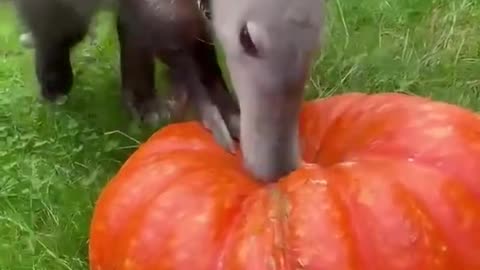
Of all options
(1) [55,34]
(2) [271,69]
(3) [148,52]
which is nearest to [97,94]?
(1) [55,34]

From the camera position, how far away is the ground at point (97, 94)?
2014mm

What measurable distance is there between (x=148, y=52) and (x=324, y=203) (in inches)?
31.2

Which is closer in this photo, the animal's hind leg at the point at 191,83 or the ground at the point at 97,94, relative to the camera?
the animal's hind leg at the point at 191,83

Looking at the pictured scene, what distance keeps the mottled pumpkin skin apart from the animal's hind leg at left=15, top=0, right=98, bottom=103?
686 mm

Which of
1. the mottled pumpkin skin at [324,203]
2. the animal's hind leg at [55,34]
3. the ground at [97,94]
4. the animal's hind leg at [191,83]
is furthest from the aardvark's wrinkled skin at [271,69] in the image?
the animal's hind leg at [55,34]

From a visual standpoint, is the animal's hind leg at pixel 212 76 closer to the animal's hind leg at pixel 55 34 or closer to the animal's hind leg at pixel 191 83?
the animal's hind leg at pixel 191 83

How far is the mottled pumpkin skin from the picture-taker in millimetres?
1389

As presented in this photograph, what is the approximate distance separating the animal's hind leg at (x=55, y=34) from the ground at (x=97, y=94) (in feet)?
0.17

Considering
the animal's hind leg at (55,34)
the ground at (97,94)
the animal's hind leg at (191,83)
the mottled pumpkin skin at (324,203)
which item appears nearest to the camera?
the mottled pumpkin skin at (324,203)

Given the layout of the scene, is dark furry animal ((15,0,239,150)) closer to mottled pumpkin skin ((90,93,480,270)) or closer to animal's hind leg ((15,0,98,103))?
animal's hind leg ((15,0,98,103))

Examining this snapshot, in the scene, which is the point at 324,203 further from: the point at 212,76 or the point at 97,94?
the point at 97,94

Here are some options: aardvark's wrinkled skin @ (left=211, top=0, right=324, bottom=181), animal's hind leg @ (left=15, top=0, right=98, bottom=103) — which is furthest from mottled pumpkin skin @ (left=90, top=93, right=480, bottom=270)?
animal's hind leg @ (left=15, top=0, right=98, bottom=103)

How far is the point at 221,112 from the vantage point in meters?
1.83

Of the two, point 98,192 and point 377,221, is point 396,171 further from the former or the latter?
point 98,192
